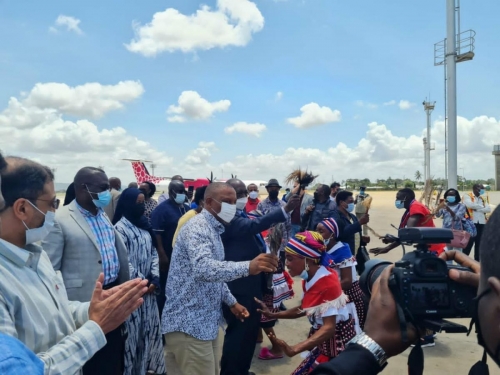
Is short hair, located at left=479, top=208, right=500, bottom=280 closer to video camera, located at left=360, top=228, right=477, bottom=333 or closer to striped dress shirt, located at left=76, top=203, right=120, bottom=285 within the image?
video camera, located at left=360, top=228, right=477, bottom=333

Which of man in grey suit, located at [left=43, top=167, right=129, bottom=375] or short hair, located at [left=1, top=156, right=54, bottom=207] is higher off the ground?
short hair, located at [left=1, top=156, right=54, bottom=207]

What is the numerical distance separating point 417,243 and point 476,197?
869 centimetres

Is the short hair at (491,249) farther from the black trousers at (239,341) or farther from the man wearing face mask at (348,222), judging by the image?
the man wearing face mask at (348,222)

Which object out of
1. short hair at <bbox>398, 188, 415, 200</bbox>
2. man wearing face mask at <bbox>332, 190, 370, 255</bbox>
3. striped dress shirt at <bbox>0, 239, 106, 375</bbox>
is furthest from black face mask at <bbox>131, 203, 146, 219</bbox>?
short hair at <bbox>398, 188, 415, 200</bbox>

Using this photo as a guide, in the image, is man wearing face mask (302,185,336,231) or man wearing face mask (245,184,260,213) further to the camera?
man wearing face mask (245,184,260,213)

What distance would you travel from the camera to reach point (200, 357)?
8.54 ft

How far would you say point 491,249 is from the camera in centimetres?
95

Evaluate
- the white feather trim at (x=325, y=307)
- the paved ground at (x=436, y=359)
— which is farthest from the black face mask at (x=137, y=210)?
the paved ground at (x=436, y=359)

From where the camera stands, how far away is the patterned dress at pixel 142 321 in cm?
335

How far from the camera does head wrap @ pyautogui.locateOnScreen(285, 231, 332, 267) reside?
275 centimetres

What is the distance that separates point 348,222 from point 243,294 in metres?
2.57

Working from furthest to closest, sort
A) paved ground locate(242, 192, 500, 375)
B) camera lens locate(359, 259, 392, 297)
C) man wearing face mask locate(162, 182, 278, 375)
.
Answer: paved ground locate(242, 192, 500, 375) → man wearing face mask locate(162, 182, 278, 375) → camera lens locate(359, 259, 392, 297)

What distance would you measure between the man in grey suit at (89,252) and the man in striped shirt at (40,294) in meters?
0.90

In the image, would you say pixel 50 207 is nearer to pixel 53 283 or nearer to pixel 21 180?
pixel 21 180
